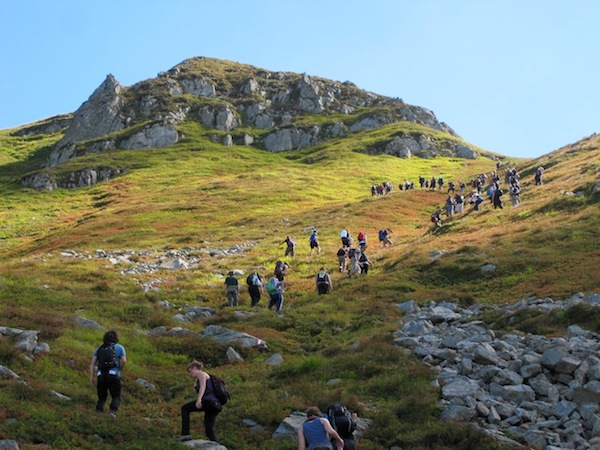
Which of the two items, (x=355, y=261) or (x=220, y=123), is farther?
(x=220, y=123)

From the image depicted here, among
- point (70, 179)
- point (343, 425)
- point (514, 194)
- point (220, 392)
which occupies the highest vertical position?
point (70, 179)

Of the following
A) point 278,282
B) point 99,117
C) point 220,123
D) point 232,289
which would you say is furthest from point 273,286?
point 99,117

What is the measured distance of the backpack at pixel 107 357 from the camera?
544 inches

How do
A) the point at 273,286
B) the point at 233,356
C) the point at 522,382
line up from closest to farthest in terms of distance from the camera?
the point at 522,382
the point at 233,356
the point at 273,286

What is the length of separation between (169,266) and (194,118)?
5595 inches

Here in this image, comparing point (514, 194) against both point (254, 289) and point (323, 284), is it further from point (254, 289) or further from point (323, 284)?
point (254, 289)

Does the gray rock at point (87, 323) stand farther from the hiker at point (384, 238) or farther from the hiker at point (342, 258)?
the hiker at point (384, 238)

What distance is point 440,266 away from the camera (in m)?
32.8

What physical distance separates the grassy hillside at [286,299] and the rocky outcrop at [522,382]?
0.84 m

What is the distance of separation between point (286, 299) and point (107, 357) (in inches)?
746

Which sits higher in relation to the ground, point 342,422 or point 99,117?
point 99,117

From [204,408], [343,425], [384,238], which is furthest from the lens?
[384,238]

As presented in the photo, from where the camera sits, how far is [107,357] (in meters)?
13.9

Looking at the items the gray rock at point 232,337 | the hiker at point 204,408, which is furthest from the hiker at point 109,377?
the gray rock at point 232,337
